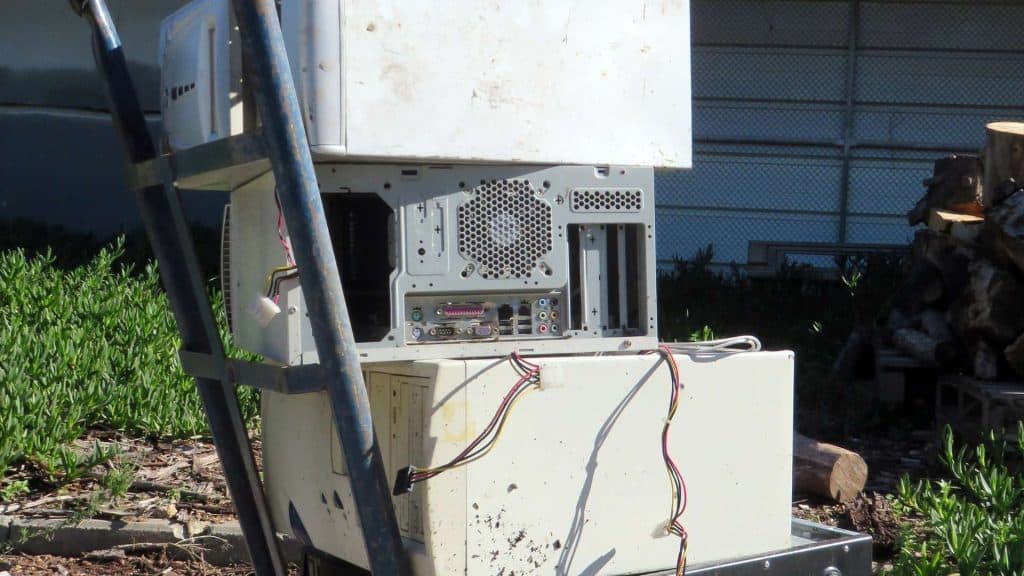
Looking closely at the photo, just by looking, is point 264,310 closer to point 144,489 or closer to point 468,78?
point 468,78

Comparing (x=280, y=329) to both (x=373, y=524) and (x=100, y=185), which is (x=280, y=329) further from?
(x=100, y=185)

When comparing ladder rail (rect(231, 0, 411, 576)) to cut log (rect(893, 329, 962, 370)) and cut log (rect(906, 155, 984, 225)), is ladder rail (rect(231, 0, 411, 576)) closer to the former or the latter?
cut log (rect(893, 329, 962, 370))

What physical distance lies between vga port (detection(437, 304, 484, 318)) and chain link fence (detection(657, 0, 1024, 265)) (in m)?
7.55

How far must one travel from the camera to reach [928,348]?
5805 mm

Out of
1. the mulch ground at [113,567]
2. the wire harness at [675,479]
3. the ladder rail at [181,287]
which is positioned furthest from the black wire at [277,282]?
the mulch ground at [113,567]

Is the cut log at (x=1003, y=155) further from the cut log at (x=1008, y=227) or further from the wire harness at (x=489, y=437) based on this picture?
the wire harness at (x=489, y=437)

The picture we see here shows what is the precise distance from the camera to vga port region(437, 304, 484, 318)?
97.5 inches

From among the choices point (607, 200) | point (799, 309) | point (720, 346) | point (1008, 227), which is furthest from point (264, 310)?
point (799, 309)

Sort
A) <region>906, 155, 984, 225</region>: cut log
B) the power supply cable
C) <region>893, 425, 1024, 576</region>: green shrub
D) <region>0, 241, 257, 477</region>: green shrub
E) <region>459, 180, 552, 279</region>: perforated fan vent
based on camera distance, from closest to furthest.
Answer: <region>459, 180, 552, 279</region>: perforated fan vent → the power supply cable → <region>893, 425, 1024, 576</region>: green shrub → <region>0, 241, 257, 477</region>: green shrub → <region>906, 155, 984, 225</region>: cut log

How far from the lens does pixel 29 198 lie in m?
8.94

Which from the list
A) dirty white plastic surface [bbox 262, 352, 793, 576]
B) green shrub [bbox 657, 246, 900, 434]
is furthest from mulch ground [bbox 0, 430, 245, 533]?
green shrub [bbox 657, 246, 900, 434]

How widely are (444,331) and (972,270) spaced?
12.7 feet

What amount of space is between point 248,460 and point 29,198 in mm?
6954

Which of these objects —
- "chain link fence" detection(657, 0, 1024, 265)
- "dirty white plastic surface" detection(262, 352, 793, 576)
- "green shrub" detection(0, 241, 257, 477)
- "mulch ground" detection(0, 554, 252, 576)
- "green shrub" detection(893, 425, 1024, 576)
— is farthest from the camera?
"chain link fence" detection(657, 0, 1024, 265)
